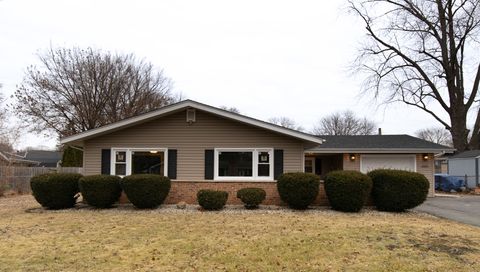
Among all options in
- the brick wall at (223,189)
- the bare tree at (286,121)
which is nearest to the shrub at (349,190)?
the brick wall at (223,189)

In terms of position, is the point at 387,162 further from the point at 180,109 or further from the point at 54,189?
the point at 54,189

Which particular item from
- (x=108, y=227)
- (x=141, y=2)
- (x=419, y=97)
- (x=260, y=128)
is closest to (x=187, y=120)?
(x=260, y=128)

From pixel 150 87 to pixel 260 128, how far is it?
23535mm

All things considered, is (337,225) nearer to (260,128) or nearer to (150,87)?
(260,128)

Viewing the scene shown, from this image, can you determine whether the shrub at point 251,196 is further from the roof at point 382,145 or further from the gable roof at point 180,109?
the roof at point 382,145

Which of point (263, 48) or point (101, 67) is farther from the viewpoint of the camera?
point (101, 67)

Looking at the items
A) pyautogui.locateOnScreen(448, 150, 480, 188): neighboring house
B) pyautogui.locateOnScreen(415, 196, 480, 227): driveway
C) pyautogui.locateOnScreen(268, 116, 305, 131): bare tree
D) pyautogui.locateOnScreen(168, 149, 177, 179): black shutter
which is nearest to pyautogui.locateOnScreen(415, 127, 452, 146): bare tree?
pyautogui.locateOnScreen(268, 116, 305, 131): bare tree

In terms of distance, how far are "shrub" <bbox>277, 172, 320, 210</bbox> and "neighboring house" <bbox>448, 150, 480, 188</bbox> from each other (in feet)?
51.7

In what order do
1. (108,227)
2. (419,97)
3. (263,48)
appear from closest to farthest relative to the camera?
(108,227), (263,48), (419,97)

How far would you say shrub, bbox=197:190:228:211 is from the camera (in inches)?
493

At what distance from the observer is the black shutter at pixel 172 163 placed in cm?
1410

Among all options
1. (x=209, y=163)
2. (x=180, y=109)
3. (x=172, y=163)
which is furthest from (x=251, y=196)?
(x=180, y=109)

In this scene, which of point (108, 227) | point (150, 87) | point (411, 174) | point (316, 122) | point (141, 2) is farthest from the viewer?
point (316, 122)

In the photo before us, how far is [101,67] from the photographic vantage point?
104ft
